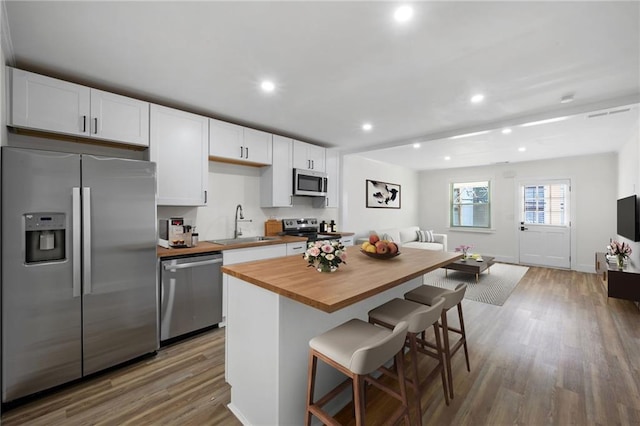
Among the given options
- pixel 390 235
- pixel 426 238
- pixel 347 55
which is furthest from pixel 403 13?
pixel 426 238

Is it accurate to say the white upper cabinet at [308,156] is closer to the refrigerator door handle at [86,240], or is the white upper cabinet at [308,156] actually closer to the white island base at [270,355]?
the refrigerator door handle at [86,240]

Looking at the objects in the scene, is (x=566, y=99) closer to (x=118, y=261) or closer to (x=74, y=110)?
(x=118, y=261)

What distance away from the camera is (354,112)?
3.25m

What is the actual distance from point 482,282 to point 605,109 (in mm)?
3096

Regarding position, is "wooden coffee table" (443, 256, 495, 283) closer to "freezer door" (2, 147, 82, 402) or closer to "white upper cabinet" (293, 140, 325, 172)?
"white upper cabinet" (293, 140, 325, 172)

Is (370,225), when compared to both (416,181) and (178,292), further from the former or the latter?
(178,292)

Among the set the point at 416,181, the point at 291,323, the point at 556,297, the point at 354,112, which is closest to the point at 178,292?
the point at 291,323

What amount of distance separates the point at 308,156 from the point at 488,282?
385cm

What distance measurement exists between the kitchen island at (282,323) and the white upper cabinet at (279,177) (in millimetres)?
2111

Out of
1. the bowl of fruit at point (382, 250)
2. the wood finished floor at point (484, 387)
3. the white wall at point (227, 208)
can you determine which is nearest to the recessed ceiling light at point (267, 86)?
the white wall at point (227, 208)

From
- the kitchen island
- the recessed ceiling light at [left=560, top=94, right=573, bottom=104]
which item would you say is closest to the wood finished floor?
the kitchen island

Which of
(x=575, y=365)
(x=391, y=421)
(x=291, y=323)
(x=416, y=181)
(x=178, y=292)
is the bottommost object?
(x=575, y=365)

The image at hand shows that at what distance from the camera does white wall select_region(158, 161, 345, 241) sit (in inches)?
137

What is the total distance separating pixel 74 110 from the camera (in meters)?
2.32
